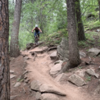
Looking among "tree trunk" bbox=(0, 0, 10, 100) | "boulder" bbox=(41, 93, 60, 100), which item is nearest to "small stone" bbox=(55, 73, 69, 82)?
"boulder" bbox=(41, 93, 60, 100)

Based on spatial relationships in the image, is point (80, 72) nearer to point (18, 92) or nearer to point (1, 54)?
point (18, 92)

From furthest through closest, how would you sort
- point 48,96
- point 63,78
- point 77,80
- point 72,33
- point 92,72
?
point 72,33, point 63,78, point 92,72, point 77,80, point 48,96

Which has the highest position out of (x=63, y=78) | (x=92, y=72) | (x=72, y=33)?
(x=72, y=33)

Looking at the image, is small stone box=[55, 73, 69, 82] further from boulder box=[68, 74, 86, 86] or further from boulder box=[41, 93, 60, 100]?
boulder box=[41, 93, 60, 100]

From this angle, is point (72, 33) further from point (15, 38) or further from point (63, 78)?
point (15, 38)

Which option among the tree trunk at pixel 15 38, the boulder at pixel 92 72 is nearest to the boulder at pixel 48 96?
the boulder at pixel 92 72

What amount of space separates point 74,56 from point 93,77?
1.32 meters

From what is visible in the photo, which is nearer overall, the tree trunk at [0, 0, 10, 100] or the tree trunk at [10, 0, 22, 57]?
the tree trunk at [0, 0, 10, 100]

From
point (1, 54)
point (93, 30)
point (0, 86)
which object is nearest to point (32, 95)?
point (0, 86)

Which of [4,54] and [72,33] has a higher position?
[72,33]

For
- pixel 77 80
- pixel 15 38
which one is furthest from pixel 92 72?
pixel 15 38

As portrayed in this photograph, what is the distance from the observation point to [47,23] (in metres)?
13.3

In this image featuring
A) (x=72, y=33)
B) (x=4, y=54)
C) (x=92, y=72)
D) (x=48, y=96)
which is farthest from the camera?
(x=72, y=33)

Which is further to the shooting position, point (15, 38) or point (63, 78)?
point (15, 38)
